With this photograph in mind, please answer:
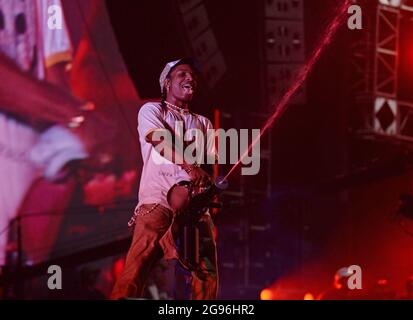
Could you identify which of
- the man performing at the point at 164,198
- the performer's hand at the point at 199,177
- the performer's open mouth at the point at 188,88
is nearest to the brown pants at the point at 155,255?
the man performing at the point at 164,198

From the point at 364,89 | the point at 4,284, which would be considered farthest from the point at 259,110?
the point at 4,284

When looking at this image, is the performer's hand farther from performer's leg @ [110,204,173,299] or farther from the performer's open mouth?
the performer's open mouth

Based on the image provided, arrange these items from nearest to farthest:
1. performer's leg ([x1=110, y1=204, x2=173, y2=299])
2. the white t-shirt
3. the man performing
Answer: performer's leg ([x1=110, y1=204, x2=173, y2=299]) < the man performing < the white t-shirt

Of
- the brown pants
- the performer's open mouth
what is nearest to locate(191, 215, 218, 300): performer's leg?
the brown pants

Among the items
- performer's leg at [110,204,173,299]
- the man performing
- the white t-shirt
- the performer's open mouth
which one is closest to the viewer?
performer's leg at [110,204,173,299]

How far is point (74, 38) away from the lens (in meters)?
10.8

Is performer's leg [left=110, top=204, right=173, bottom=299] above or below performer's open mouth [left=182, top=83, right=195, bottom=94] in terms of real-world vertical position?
below

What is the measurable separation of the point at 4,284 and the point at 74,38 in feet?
10.4

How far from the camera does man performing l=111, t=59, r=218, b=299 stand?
616 centimetres

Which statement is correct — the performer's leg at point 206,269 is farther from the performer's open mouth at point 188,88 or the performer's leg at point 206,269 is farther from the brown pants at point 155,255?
the performer's open mouth at point 188,88

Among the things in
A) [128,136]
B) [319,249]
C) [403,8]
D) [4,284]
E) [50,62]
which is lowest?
[4,284]

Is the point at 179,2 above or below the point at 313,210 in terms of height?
above

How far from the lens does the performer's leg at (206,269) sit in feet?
20.4

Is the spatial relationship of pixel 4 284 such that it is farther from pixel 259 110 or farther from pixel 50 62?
pixel 259 110
